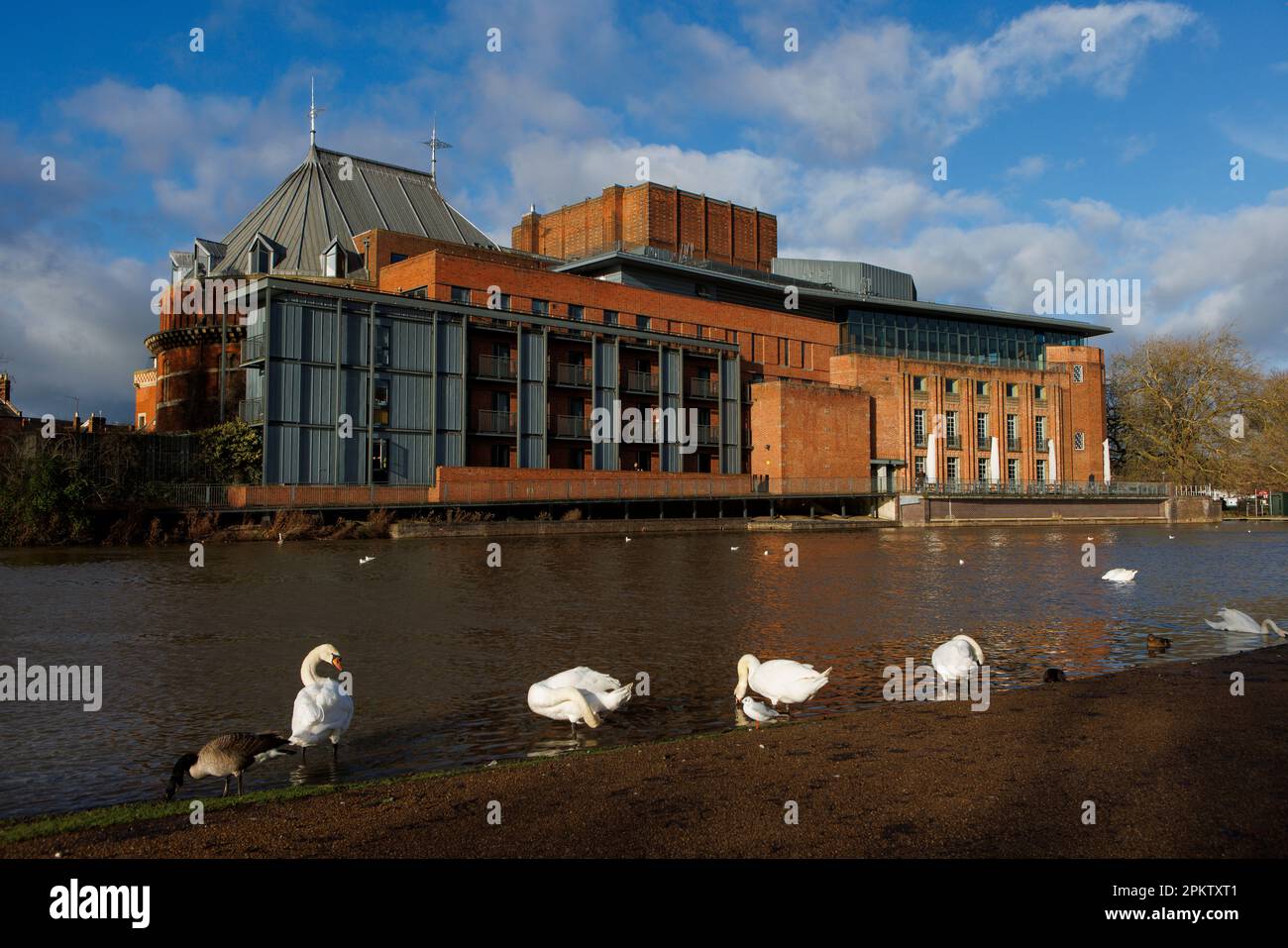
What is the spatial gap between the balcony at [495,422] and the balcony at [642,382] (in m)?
8.06

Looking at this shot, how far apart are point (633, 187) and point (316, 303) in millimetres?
34261

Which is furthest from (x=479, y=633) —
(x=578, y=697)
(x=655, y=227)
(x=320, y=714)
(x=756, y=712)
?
(x=655, y=227)

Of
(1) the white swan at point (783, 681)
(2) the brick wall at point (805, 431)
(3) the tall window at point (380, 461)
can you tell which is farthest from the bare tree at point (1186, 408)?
(1) the white swan at point (783, 681)

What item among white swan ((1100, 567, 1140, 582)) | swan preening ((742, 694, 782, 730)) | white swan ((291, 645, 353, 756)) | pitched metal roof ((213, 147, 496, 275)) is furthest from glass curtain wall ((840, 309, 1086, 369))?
white swan ((291, 645, 353, 756))

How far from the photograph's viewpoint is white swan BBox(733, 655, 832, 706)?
914 cm

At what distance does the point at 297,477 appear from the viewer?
131 feet

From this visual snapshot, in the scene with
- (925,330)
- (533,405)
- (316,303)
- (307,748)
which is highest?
(925,330)

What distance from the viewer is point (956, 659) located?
33.8 ft

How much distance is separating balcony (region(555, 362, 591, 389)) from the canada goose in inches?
1713

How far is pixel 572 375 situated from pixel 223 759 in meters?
44.5

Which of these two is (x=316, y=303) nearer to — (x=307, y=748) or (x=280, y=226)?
(x=280, y=226)

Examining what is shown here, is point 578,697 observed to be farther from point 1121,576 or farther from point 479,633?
point 1121,576

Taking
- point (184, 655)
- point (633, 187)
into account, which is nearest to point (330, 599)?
point (184, 655)

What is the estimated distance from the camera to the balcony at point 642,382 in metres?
53.3
